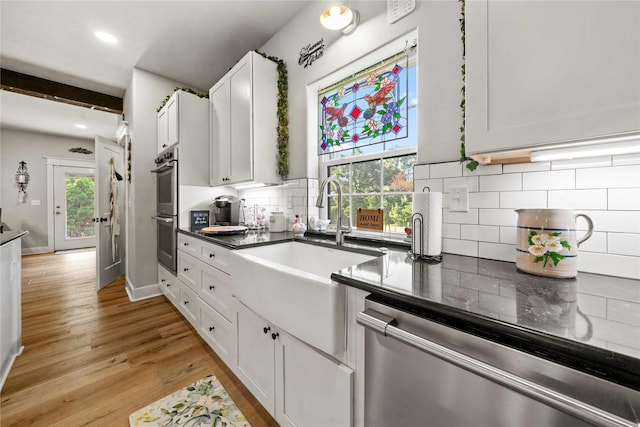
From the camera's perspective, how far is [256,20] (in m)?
2.16

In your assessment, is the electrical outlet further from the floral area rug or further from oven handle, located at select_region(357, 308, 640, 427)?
the floral area rug

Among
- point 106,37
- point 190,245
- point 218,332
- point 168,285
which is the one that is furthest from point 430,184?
point 106,37

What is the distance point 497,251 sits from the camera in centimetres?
107

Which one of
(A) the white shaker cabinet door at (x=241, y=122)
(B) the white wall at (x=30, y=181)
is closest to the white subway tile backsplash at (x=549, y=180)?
(A) the white shaker cabinet door at (x=241, y=122)

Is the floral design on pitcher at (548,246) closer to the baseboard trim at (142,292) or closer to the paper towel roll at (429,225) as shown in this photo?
the paper towel roll at (429,225)

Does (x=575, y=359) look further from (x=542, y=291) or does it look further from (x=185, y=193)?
(x=185, y=193)

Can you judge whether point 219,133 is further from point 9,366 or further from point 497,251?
point 497,251

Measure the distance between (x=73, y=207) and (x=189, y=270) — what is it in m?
6.08

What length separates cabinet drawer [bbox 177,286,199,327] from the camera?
2078 millimetres

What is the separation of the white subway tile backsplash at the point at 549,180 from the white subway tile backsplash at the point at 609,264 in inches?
10.0

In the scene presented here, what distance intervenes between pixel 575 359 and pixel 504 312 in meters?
0.13

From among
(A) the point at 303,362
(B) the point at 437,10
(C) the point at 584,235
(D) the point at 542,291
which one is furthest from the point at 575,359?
(B) the point at 437,10

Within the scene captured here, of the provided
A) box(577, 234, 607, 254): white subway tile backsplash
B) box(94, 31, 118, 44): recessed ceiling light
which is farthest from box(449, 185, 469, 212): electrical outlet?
box(94, 31, 118, 44): recessed ceiling light

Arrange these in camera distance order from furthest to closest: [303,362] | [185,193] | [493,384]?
1. [185,193]
2. [303,362]
3. [493,384]
